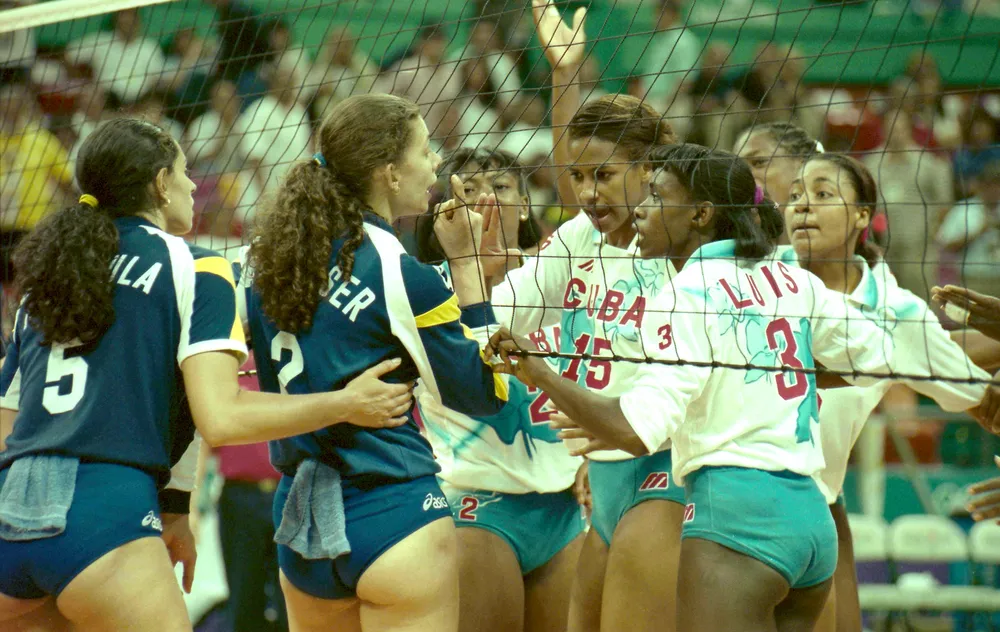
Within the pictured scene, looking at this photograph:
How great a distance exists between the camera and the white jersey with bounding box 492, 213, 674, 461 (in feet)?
11.4

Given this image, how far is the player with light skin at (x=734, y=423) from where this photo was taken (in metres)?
2.82

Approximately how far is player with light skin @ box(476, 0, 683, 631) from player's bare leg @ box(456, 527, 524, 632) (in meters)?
0.19

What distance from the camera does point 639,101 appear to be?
3635mm

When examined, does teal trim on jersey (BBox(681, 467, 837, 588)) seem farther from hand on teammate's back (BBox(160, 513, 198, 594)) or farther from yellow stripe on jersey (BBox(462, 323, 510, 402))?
hand on teammate's back (BBox(160, 513, 198, 594))

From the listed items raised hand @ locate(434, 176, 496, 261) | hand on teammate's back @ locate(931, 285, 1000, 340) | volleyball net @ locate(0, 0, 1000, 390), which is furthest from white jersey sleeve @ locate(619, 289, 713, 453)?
volleyball net @ locate(0, 0, 1000, 390)

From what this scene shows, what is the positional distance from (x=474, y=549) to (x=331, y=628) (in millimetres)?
721

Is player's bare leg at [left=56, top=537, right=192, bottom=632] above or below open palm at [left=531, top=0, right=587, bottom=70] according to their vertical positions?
below

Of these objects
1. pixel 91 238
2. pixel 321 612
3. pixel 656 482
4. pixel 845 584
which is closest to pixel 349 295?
pixel 91 238

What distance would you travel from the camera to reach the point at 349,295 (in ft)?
9.34

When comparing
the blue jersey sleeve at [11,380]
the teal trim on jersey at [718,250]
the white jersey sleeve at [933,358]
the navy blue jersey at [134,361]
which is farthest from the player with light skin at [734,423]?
the blue jersey sleeve at [11,380]

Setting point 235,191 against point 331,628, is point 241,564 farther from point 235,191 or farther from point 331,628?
point 331,628

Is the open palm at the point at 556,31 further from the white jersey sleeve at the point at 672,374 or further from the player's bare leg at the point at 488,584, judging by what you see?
the player's bare leg at the point at 488,584

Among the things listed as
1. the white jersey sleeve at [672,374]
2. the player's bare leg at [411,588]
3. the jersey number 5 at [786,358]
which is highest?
the jersey number 5 at [786,358]

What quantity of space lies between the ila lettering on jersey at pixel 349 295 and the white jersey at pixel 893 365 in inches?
56.1
